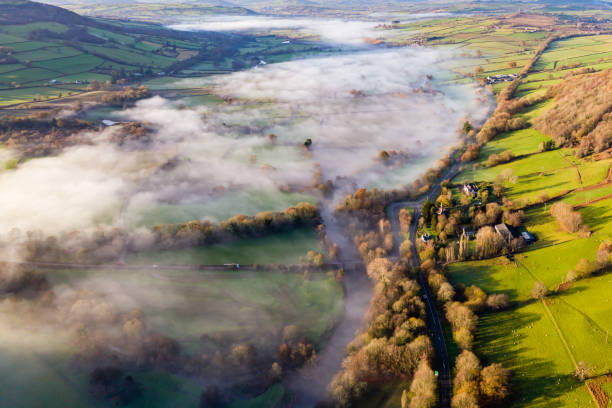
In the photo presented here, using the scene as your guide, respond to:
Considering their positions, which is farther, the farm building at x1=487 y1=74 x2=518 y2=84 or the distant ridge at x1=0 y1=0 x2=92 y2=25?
the distant ridge at x1=0 y1=0 x2=92 y2=25

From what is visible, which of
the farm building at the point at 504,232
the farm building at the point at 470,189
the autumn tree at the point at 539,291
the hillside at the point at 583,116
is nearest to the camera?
the autumn tree at the point at 539,291

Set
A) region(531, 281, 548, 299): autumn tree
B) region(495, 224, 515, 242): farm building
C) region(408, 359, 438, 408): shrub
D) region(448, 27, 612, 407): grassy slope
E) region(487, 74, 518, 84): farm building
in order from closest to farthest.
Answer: region(408, 359, 438, 408): shrub, region(448, 27, 612, 407): grassy slope, region(531, 281, 548, 299): autumn tree, region(495, 224, 515, 242): farm building, region(487, 74, 518, 84): farm building

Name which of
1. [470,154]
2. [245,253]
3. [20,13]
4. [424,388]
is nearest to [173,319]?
[245,253]

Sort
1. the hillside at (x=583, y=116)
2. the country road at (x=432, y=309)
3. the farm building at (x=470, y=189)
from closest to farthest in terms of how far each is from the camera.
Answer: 1. the country road at (x=432, y=309)
2. the farm building at (x=470, y=189)
3. the hillside at (x=583, y=116)

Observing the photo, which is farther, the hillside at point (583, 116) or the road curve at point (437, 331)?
the hillside at point (583, 116)

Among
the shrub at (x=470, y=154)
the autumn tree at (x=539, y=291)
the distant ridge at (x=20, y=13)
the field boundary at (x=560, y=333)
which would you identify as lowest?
the field boundary at (x=560, y=333)

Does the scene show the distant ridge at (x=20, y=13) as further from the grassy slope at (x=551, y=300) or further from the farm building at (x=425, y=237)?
the grassy slope at (x=551, y=300)

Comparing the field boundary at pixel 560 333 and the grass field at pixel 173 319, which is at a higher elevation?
the field boundary at pixel 560 333

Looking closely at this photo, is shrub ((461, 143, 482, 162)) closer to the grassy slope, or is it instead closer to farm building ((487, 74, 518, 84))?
the grassy slope

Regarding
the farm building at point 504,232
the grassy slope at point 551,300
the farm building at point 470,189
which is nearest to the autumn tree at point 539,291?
the grassy slope at point 551,300

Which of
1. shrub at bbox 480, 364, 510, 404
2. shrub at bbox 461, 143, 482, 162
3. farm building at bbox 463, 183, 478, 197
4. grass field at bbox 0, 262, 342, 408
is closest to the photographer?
shrub at bbox 480, 364, 510, 404

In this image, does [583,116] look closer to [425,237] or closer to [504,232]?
[504,232]

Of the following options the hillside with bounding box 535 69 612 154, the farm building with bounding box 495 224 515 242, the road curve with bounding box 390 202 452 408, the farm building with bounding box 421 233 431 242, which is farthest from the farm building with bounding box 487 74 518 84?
the farm building with bounding box 421 233 431 242
